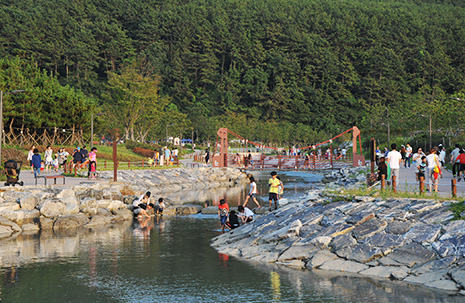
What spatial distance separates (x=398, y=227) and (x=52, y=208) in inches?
632

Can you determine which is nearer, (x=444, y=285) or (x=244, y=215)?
(x=444, y=285)

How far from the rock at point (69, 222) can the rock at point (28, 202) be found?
1503 millimetres

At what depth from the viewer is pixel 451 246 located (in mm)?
14727

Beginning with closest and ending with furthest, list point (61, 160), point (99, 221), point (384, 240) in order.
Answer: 1. point (384, 240)
2. point (99, 221)
3. point (61, 160)

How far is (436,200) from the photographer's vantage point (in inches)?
690

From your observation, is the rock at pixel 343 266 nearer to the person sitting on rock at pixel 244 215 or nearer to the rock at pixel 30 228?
the person sitting on rock at pixel 244 215

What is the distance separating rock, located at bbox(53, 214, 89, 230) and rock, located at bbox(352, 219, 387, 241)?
44.4 feet

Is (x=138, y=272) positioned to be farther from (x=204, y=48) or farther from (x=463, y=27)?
(x=463, y=27)

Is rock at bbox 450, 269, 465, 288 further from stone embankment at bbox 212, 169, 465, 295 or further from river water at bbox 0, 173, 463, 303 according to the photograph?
river water at bbox 0, 173, 463, 303

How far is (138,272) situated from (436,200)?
9.87 m

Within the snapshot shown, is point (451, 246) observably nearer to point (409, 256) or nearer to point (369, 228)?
point (409, 256)

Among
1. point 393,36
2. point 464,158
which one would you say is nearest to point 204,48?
point 393,36

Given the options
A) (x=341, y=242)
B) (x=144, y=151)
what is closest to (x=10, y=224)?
(x=341, y=242)

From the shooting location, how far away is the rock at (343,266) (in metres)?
15.5
